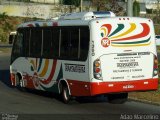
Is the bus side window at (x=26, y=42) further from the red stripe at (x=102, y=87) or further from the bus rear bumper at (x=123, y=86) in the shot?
the bus rear bumper at (x=123, y=86)

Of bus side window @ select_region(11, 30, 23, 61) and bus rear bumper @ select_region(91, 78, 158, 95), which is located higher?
bus side window @ select_region(11, 30, 23, 61)

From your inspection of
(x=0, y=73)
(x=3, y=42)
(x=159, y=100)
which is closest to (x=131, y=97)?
(x=159, y=100)

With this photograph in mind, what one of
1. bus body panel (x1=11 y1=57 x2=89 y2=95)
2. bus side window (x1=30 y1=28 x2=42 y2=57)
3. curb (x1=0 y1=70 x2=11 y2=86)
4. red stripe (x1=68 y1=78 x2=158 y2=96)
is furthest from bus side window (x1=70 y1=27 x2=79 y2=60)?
curb (x1=0 y1=70 x2=11 y2=86)

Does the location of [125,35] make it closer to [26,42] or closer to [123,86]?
[123,86]

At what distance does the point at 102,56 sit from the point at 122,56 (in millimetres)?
657

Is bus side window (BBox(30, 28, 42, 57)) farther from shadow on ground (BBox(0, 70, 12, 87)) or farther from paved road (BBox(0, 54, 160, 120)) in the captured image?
shadow on ground (BBox(0, 70, 12, 87))

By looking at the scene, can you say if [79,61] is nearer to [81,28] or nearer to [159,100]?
[81,28]

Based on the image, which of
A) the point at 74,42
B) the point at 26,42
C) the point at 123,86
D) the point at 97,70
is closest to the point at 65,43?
the point at 74,42

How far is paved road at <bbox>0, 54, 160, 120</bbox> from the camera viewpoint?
1517 centimetres

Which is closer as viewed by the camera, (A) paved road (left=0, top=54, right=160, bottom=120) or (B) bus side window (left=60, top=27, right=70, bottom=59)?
(A) paved road (left=0, top=54, right=160, bottom=120)

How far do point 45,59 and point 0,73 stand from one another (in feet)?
40.8

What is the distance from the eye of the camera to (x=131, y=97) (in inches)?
766

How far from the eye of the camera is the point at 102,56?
17.0 meters

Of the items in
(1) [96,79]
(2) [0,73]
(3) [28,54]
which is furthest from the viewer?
(2) [0,73]
